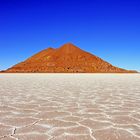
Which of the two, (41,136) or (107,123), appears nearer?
(41,136)

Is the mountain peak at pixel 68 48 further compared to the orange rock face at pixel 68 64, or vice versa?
the mountain peak at pixel 68 48

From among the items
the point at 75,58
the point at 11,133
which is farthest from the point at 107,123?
the point at 75,58

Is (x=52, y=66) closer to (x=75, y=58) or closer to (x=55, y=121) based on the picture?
(x=75, y=58)

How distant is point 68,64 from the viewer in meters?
90.6

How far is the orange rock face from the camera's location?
8609 centimetres

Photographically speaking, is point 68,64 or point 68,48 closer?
point 68,64

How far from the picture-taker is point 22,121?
12.1 ft

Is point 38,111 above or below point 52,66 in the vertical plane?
below

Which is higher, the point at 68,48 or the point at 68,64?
the point at 68,48

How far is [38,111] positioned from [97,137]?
1882mm

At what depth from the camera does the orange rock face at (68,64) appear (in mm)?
86094

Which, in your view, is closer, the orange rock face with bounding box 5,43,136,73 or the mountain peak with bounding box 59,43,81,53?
the orange rock face with bounding box 5,43,136,73

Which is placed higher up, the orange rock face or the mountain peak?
the mountain peak

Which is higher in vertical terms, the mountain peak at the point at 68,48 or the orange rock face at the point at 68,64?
the mountain peak at the point at 68,48
